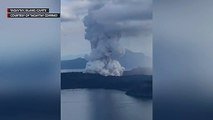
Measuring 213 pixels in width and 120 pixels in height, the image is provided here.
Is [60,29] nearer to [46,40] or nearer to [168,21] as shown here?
[46,40]

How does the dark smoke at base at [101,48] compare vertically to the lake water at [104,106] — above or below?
above

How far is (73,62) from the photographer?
14.7 feet

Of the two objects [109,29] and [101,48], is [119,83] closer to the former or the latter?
[101,48]

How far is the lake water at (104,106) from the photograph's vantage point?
4559 mm

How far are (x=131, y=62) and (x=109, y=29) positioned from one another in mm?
466

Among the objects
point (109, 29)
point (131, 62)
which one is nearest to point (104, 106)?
point (131, 62)

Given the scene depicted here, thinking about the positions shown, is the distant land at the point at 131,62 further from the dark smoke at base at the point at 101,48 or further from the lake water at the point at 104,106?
the lake water at the point at 104,106

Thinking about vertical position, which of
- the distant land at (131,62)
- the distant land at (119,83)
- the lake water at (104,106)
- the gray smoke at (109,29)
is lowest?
the lake water at (104,106)

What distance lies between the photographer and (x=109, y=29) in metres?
4.57

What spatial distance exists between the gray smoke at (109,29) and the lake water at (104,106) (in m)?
0.26

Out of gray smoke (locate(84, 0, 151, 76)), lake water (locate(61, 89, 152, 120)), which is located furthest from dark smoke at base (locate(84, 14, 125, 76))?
lake water (locate(61, 89, 152, 120))

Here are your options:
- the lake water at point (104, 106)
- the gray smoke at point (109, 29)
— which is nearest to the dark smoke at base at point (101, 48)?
the gray smoke at point (109, 29)

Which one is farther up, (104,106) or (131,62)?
(131,62)

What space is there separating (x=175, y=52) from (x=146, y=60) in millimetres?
355
